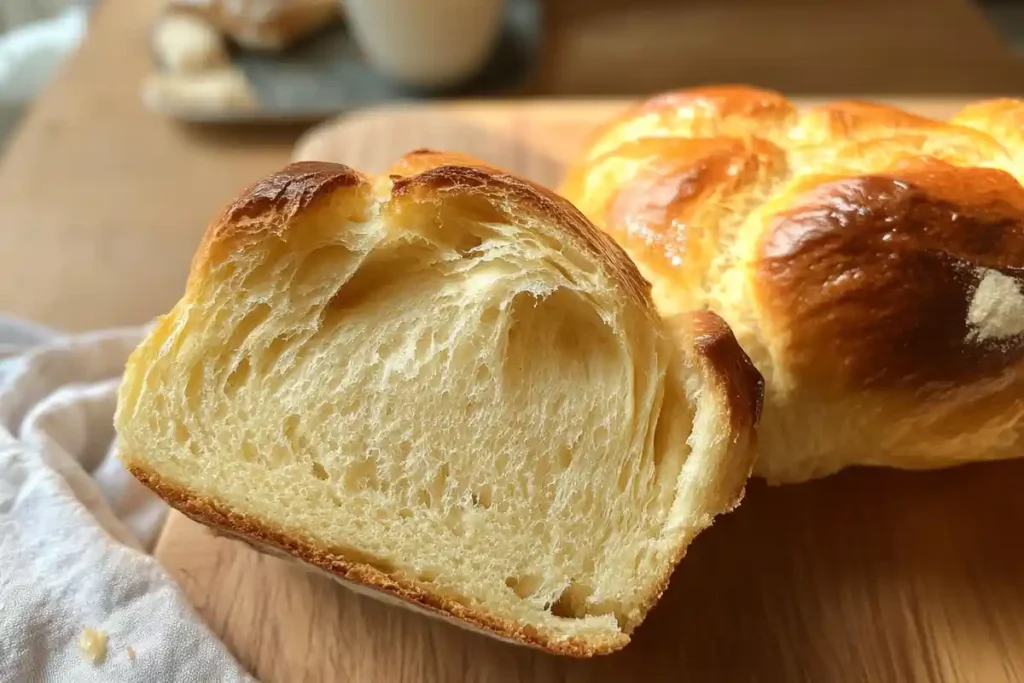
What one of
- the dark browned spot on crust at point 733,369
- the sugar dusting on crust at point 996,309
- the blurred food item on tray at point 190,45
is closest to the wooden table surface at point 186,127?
the blurred food item on tray at point 190,45

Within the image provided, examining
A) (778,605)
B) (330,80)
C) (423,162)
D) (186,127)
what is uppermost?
(423,162)

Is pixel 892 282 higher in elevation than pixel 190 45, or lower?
higher

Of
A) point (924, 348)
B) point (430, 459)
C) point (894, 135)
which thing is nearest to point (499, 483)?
point (430, 459)

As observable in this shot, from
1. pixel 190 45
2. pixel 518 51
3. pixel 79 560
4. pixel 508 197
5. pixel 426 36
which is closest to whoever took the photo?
pixel 508 197

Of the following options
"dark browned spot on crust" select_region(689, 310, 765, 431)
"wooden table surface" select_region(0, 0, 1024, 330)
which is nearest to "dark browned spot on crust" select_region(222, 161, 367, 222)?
"dark browned spot on crust" select_region(689, 310, 765, 431)

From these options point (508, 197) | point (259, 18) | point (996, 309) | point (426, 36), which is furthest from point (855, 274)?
point (259, 18)

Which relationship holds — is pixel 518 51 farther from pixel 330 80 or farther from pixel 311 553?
pixel 311 553

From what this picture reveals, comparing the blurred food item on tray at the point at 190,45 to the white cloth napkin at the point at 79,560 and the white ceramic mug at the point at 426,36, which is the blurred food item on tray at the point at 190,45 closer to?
the white ceramic mug at the point at 426,36
